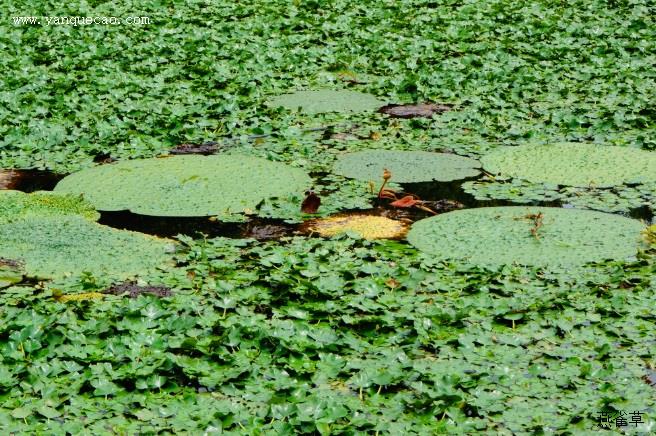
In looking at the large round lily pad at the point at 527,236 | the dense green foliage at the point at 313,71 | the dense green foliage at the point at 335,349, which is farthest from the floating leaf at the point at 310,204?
the dense green foliage at the point at 313,71

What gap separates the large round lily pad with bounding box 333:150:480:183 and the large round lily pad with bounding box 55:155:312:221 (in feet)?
1.01

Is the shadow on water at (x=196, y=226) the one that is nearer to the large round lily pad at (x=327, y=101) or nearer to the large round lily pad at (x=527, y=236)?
the large round lily pad at (x=527, y=236)

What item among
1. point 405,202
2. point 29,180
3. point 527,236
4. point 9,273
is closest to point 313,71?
point 29,180

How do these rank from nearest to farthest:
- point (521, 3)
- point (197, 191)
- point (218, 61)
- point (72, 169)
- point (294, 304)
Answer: point (294, 304) < point (197, 191) < point (72, 169) < point (218, 61) < point (521, 3)

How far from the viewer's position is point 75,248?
16.1ft

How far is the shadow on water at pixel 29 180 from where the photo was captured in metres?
5.90

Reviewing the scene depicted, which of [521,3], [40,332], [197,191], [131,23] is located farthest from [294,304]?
[521,3]

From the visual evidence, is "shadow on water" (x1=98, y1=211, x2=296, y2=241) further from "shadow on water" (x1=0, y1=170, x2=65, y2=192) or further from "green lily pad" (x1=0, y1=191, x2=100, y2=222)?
Answer: "shadow on water" (x1=0, y1=170, x2=65, y2=192)

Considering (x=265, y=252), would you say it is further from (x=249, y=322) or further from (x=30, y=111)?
(x=30, y=111)

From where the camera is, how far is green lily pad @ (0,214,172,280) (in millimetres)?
4680

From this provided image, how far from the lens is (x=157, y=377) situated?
11.8ft

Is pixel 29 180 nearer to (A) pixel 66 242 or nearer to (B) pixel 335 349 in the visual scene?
(A) pixel 66 242

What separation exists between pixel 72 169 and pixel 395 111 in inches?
88.6

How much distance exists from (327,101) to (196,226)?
2.55 m
